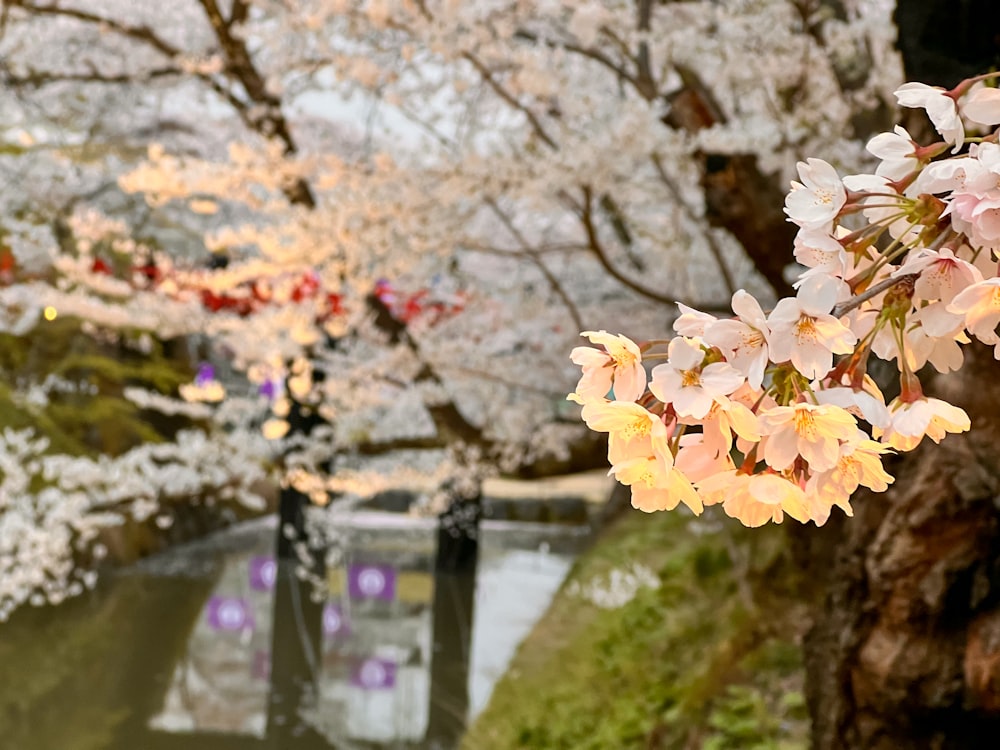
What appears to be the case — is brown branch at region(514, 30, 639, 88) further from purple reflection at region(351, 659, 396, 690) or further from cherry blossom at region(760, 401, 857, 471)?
purple reflection at region(351, 659, 396, 690)

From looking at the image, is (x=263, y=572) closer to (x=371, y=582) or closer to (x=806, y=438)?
(x=371, y=582)

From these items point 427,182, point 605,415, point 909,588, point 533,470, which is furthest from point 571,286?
point 605,415

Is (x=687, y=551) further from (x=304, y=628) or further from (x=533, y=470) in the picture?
(x=304, y=628)

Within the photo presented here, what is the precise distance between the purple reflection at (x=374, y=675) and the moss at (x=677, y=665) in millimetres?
838

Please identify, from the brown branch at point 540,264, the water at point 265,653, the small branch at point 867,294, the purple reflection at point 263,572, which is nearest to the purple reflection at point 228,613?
the water at point 265,653

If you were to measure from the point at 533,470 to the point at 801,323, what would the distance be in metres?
5.08

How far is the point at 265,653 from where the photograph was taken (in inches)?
231

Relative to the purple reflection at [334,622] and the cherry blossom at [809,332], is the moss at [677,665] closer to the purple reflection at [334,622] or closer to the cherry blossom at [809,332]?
the purple reflection at [334,622]

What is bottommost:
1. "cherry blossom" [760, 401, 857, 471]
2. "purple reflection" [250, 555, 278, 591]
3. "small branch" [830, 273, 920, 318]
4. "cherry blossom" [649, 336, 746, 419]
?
"purple reflection" [250, 555, 278, 591]

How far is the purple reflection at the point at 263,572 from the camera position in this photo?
745 centimetres

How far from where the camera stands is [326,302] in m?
4.89

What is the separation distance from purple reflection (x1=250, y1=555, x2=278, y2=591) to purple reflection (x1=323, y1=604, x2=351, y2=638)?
32.7 inches

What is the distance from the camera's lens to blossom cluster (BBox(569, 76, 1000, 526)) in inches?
19.1

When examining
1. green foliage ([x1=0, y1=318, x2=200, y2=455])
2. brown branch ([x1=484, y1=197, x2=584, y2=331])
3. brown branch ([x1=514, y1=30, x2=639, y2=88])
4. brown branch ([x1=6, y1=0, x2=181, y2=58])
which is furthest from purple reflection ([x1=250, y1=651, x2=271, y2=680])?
brown branch ([x1=514, y1=30, x2=639, y2=88])
